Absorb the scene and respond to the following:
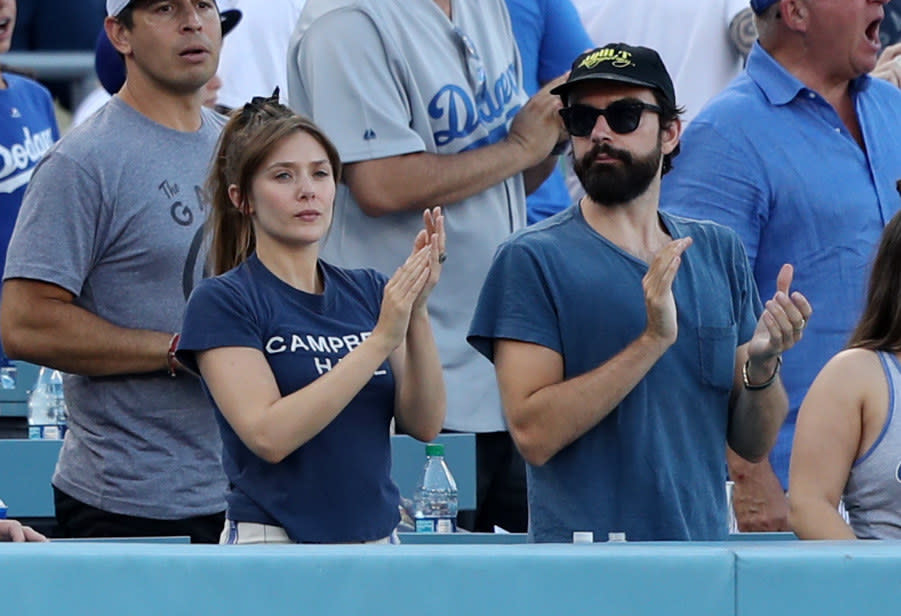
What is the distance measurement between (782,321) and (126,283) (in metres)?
1.64

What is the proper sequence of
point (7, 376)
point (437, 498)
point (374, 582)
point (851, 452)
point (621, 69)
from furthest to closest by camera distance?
point (7, 376)
point (437, 498)
point (621, 69)
point (851, 452)
point (374, 582)

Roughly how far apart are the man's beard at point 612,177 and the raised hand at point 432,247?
45cm

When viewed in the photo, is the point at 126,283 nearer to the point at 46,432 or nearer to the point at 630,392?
the point at 46,432

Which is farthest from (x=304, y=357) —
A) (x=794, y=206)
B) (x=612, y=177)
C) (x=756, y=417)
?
(x=794, y=206)

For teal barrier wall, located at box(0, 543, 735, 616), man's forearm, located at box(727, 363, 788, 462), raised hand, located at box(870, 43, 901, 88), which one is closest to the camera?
teal barrier wall, located at box(0, 543, 735, 616)

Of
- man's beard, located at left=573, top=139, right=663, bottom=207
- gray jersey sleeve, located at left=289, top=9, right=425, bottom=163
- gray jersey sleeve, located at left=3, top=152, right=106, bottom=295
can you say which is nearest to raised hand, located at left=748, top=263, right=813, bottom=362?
man's beard, located at left=573, top=139, right=663, bottom=207

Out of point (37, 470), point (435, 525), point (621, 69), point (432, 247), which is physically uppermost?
point (621, 69)

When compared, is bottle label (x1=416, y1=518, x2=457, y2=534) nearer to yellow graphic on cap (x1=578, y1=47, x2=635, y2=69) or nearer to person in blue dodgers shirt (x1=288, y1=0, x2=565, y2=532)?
person in blue dodgers shirt (x1=288, y1=0, x2=565, y2=532)

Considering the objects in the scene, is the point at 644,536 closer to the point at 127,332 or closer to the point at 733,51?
the point at 127,332

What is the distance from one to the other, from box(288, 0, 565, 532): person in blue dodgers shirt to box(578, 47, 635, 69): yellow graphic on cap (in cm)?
104

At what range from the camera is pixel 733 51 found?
6781mm

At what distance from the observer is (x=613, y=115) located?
4.18 m

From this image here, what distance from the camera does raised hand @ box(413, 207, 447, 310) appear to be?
3.78 meters

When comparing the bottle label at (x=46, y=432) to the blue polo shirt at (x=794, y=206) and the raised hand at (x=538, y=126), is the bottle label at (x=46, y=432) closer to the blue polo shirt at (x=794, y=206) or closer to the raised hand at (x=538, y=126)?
the raised hand at (x=538, y=126)
